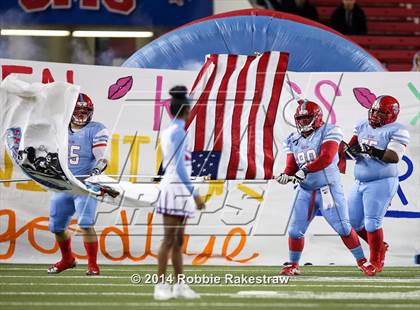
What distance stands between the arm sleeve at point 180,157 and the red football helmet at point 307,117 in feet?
6.96

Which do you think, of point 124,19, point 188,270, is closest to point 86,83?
point 188,270

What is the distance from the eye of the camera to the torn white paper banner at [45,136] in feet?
27.9

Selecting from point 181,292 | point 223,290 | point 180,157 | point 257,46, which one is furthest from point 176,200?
point 257,46

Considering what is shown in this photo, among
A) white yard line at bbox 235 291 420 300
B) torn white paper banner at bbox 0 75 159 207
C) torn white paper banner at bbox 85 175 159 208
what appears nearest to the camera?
white yard line at bbox 235 291 420 300

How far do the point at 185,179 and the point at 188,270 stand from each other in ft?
7.38

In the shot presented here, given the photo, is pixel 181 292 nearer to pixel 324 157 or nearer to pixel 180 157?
pixel 180 157

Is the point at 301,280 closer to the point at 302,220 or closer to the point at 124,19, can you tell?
the point at 302,220

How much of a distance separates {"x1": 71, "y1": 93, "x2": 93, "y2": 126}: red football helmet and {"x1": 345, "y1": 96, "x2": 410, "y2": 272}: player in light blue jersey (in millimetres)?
2119

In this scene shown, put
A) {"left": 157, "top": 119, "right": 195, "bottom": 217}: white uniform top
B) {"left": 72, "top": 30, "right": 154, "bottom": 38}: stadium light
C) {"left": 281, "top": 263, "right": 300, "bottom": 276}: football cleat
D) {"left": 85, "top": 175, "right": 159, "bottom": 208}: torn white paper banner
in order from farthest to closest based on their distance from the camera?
{"left": 72, "top": 30, "right": 154, "bottom": 38}: stadium light < {"left": 281, "top": 263, "right": 300, "bottom": 276}: football cleat < {"left": 85, "top": 175, "right": 159, "bottom": 208}: torn white paper banner < {"left": 157, "top": 119, "right": 195, "bottom": 217}: white uniform top

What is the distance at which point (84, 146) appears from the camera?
912 centimetres

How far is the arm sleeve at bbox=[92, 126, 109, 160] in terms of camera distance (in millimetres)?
9094

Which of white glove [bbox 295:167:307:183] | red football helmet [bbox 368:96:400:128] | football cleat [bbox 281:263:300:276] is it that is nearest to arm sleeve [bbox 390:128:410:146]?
red football helmet [bbox 368:96:400:128]

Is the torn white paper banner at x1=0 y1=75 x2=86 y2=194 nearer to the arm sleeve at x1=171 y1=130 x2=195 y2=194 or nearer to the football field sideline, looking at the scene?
the football field sideline

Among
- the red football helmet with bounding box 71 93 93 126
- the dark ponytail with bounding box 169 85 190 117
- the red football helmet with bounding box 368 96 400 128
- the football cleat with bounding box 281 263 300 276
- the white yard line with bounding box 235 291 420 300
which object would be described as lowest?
the football cleat with bounding box 281 263 300 276
